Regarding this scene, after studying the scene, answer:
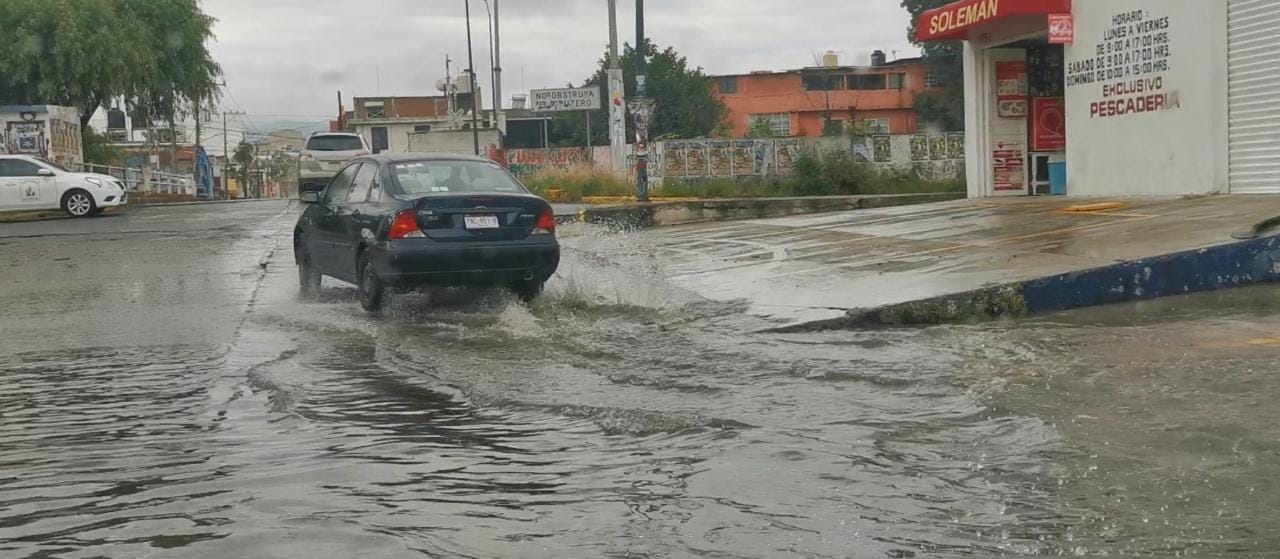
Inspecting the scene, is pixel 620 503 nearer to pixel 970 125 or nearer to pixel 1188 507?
pixel 1188 507

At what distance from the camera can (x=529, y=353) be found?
337 inches

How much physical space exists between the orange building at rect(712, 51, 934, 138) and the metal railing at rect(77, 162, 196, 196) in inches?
1616

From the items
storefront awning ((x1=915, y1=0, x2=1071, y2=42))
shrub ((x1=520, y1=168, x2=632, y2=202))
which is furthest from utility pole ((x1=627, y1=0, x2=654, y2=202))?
shrub ((x1=520, y1=168, x2=632, y2=202))

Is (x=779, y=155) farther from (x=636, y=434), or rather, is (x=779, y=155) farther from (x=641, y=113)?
(x=636, y=434)

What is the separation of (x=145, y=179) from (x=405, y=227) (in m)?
40.3

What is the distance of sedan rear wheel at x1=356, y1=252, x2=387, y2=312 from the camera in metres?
10.6

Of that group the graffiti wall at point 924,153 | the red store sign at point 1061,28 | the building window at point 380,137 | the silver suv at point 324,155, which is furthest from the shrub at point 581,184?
the building window at point 380,137

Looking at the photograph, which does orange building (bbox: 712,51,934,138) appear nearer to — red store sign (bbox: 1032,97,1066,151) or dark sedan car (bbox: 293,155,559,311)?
red store sign (bbox: 1032,97,1066,151)

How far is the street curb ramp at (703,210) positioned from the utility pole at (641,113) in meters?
2.96

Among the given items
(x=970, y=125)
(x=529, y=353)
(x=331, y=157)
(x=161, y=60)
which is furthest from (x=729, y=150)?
(x=529, y=353)

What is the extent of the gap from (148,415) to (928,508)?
13.6 ft

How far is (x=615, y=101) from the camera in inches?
1292

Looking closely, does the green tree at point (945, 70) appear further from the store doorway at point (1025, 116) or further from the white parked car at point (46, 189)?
the white parked car at point (46, 189)

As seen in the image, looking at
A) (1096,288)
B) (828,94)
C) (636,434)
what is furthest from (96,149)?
(828,94)
